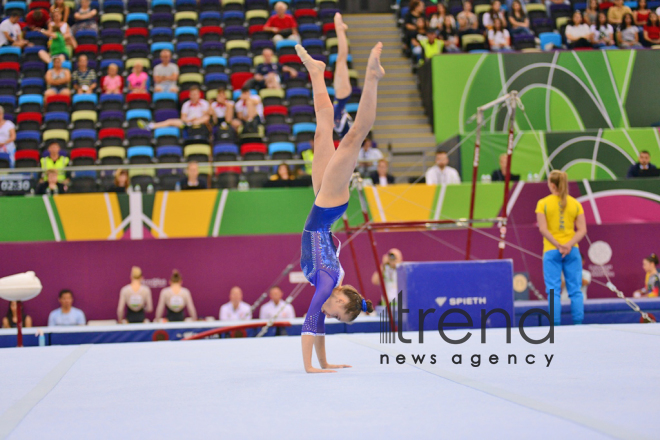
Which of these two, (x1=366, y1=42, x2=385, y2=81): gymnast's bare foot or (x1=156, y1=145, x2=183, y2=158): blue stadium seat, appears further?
(x1=156, y1=145, x2=183, y2=158): blue stadium seat

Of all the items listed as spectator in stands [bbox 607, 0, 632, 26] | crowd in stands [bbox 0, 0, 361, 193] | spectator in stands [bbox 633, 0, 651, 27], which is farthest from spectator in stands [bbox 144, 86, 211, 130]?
spectator in stands [bbox 633, 0, 651, 27]

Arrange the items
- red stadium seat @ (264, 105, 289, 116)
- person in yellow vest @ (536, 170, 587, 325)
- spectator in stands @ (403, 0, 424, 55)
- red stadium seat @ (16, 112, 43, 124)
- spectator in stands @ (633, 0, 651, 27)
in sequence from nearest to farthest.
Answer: person in yellow vest @ (536, 170, 587, 325) < red stadium seat @ (16, 112, 43, 124) < red stadium seat @ (264, 105, 289, 116) < spectator in stands @ (633, 0, 651, 27) < spectator in stands @ (403, 0, 424, 55)

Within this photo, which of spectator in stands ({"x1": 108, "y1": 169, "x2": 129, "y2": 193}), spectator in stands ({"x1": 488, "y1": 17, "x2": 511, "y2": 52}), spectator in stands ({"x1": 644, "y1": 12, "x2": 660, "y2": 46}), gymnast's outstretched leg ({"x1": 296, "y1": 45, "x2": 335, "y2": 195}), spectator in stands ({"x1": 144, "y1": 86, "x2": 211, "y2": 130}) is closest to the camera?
gymnast's outstretched leg ({"x1": 296, "y1": 45, "x2": 335, "y2": 195})

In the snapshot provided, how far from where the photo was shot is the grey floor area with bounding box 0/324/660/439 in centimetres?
204

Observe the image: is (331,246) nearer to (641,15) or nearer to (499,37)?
Answer: (499,37)

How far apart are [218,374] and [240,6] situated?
11.9 metres

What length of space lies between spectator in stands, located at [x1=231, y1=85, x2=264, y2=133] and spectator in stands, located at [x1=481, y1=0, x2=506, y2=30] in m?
5.09

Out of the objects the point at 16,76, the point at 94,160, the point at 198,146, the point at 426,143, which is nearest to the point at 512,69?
the point at 426,143

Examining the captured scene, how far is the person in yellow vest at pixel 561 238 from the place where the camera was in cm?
638

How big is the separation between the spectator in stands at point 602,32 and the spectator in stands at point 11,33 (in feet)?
36.3

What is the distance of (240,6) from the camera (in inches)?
553

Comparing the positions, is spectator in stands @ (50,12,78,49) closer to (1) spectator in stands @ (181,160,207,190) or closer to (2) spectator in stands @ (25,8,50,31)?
(2) spectator in stands @ (25,8,50,31)

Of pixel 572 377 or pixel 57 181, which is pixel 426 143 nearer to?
pixel 57 181

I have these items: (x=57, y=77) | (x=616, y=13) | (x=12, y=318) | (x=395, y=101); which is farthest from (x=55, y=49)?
(x=616, y=13)
